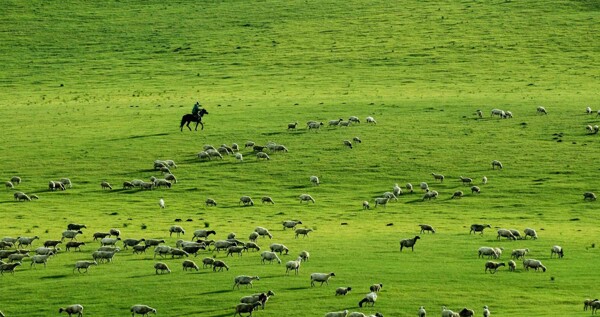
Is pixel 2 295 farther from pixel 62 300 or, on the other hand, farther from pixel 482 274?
pixel 482 274

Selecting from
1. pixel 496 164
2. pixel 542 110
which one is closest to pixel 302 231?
pixel 496 164

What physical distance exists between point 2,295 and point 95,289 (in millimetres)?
3107

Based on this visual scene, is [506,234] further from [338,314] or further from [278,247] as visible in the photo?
[338,314]

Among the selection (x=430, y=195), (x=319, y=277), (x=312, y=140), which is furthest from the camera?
(x=312, y=140)

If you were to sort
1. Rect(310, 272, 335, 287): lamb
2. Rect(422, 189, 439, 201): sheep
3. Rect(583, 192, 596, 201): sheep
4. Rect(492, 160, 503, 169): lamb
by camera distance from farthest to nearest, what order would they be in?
1. Rect(492, 160, 503, 169): lamb
2. Rect(422, 189, 439, 201): sheep
3. Rect(583, 192, 596, 201): sheep
4. Rect(310, 272, 335, 287): lamb

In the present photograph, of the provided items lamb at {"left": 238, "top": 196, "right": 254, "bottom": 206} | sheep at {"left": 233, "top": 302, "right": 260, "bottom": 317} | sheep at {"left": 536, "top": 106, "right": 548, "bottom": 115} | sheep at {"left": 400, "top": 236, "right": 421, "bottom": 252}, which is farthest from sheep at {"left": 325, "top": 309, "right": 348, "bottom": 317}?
sheep at {"left": 536, "top": 106, "right": 548, "bottom": 115}

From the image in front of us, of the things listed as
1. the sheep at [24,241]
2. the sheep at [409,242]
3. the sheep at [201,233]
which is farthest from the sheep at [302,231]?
the sheep at [24,241]

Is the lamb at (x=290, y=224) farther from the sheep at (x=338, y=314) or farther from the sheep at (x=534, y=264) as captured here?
the sheep at (x=338, y=314)

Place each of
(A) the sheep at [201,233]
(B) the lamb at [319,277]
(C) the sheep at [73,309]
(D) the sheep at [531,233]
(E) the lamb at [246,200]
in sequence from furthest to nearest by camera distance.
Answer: (E) the lamb at [246,200] → (D) the sheep at [531,233] → (A) the sheep at [201,233] → (B) the lamb at [319,277] → (C) the sheep at [73,309]

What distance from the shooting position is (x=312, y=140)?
66.3 meters

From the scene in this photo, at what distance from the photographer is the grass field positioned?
36.9 meters

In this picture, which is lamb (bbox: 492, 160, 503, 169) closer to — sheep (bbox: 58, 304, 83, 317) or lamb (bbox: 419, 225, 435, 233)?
lamb (bbox: 419, 225, 435, 233)

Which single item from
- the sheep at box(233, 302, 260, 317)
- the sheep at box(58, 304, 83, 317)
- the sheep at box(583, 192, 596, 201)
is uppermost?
the sheep at box(583, 192, 596, 201)

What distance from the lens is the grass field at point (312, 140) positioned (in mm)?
36906
